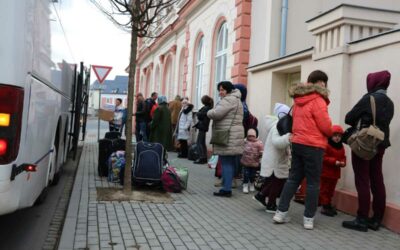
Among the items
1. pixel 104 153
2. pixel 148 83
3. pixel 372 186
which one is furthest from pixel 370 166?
pixel 148 83

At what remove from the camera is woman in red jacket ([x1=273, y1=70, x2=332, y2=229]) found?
6.15m

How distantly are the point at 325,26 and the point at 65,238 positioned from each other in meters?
4.94

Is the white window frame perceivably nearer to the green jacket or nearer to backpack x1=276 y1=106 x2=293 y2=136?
the green jacket

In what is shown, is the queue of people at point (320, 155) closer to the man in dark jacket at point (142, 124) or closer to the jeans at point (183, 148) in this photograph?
the jeans at point (183, 148)

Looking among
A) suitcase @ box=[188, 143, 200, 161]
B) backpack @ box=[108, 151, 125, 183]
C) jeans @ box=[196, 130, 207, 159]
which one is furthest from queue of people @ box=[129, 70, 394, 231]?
suitcase @ box=[188, 143, 200, 161]

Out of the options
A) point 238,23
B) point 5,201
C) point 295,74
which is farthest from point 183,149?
point 5,201

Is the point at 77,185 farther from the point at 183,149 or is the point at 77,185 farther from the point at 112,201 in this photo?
the point at 183,149

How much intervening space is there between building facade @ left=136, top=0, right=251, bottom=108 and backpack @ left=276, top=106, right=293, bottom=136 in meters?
4.63

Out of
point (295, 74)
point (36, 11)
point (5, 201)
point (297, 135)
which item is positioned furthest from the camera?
point (295, 74)

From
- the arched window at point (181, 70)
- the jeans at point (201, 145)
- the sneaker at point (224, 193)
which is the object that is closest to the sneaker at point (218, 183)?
the sneaker at point (224, 193)

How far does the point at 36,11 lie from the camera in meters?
4.59

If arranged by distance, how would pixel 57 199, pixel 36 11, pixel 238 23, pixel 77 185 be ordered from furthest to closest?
pixel 238 23 → pixel 77 185 → pixel 57 199 → pixel 36 11

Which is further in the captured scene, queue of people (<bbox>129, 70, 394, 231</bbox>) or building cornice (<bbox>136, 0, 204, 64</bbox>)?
building cornice (<bbox>136, 0, 204, 64</bbox>)

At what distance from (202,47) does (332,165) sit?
11.0m
